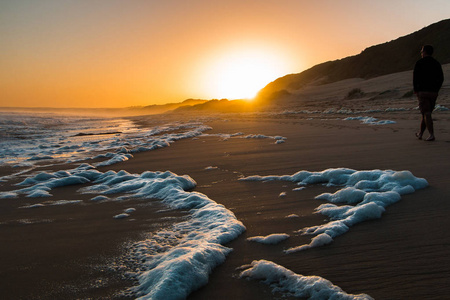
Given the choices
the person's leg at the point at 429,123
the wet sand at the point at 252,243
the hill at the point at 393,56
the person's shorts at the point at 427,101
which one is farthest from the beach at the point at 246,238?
the hill at the point at 393,56

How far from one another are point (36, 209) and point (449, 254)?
10.5ft

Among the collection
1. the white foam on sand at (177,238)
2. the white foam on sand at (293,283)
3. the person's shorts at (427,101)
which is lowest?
the white foam on sand at (293,283)

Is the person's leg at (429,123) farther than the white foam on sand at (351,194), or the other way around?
the person's leg at (429,123)

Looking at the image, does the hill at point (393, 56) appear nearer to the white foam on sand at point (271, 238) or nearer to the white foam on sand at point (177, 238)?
the white foam on sand at point (177, 238)

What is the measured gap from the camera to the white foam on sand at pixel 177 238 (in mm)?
1580

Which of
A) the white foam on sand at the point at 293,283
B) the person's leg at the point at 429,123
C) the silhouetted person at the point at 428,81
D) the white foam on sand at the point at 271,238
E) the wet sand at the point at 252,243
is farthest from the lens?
the silhouetted person at the point at 428,81

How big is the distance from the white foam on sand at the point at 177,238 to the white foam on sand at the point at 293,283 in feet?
0.79

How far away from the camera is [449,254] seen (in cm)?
164

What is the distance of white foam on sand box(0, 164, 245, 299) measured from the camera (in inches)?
62.2

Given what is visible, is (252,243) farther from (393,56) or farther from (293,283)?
(393,56)

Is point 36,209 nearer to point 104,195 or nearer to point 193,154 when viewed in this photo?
point 104,195

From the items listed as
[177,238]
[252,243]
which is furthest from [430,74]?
[177,238]

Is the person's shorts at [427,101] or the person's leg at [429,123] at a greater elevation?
the person's shorts at [427,101]

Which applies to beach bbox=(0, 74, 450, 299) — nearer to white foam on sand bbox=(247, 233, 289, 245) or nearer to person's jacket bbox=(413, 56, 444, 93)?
white foam on sand bbox=(247, 233, 289, 245)
